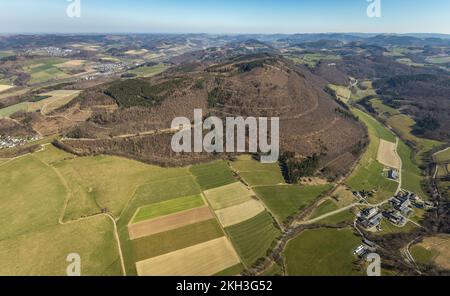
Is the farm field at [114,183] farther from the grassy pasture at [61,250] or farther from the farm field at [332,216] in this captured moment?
the farm field at [332,216]

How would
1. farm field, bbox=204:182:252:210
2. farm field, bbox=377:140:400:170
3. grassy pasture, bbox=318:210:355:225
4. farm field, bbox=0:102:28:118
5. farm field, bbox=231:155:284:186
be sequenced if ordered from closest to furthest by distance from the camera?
grassy pasture, bbox=318:210:355:225
farm field, bbox=204:182:252:210
farm field, bbox=231:155:284:186
farm field, bbox=377:140:400:170
farm field, bbox=0:102:28:118

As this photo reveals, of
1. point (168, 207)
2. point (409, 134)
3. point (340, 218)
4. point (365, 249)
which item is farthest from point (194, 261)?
point (409, 134)

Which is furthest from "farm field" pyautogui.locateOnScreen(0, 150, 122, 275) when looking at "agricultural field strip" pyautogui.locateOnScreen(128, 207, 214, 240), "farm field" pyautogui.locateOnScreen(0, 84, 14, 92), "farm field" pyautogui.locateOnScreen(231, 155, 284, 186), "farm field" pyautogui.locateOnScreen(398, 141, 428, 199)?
"farm field" pyautogui.locateOnScreen(0, 84, 14, 92)

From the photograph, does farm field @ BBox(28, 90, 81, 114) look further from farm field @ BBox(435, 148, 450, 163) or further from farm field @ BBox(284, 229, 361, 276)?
farm field @ BBox(435, 148, 450, 163)

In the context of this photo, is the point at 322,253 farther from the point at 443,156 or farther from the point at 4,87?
the point at 4,87

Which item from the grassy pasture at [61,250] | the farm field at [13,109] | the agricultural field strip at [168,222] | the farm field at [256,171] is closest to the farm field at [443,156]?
the farm field at [256,171]
